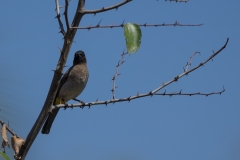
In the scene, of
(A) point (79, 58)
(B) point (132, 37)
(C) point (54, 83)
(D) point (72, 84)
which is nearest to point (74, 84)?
(D) point (72, 84)

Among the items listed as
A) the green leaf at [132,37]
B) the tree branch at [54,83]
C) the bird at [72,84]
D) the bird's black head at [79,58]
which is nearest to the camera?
the green leaf at [132,37]

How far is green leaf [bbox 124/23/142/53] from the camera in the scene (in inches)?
78.0

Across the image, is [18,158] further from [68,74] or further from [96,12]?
[68,74]

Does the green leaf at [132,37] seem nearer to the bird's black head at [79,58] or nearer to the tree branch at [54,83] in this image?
the tree branch at [54,83]

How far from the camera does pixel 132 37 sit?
1.99 meters

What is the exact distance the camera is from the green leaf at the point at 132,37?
198 cm

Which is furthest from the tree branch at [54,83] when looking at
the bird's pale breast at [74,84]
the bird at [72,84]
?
the bird's pale breast at [74,84]

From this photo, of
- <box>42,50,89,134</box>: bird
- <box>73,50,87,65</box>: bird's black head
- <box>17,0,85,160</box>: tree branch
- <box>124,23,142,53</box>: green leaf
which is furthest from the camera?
<box>73,50,87,65</box>: bird's black head

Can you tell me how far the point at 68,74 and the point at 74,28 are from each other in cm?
439

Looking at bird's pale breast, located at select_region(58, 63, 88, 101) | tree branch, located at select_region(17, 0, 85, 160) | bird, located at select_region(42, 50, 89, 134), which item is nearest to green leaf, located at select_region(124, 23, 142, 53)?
tree branch, located at select_region(17, 0, 85, 160)

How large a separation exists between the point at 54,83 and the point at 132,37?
49 centimetres

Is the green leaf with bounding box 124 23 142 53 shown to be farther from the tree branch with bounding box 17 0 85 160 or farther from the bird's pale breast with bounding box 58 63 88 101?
the bird's pale breast with bounding box 58 63 88 101

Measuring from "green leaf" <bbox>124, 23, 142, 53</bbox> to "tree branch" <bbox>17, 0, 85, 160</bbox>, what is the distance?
294 millimetres

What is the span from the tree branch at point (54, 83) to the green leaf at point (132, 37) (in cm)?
29
